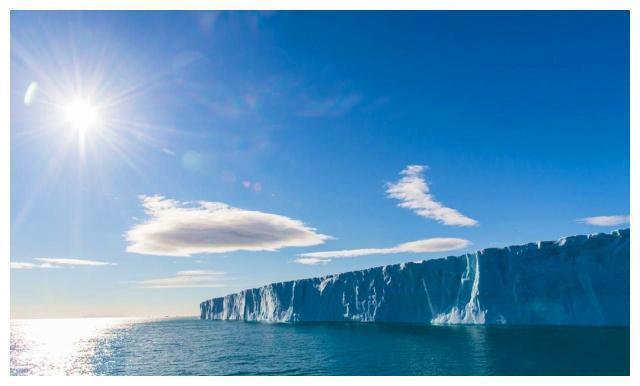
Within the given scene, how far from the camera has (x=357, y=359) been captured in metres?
36.7

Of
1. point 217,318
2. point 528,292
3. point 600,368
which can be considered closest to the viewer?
point 600,368

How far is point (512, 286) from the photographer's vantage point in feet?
200

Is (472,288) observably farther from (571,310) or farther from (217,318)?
(217,318)

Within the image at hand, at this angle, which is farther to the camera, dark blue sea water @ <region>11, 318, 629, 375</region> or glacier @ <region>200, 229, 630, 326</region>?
glacier @ <region>200, 229, 630, 326</region>

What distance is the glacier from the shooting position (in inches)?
2163

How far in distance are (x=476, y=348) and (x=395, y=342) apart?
10.7 meters

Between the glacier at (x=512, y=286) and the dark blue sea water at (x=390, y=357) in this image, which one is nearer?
the dark blue sea water at (x=390, y=357)

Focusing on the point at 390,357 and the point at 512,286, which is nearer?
the point at 390,357

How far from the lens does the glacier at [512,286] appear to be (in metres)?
54.9

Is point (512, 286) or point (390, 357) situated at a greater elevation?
point (512, 286)
